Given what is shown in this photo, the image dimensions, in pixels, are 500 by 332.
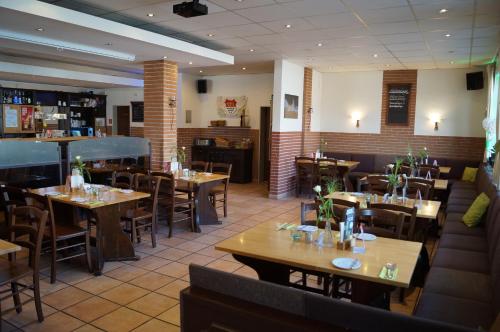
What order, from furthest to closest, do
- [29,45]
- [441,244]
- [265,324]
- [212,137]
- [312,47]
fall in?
1. [212,137]
2. [312,47]
3. [29,45]
4. [441,244]
5. [265,324]

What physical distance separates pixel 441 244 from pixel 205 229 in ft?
Result: 10.9

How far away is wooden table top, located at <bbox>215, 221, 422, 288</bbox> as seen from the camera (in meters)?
2.50

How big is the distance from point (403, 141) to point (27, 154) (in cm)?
782

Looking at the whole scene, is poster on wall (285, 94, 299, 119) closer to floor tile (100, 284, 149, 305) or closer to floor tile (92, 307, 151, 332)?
floor tile (100, 284, 149, 305)

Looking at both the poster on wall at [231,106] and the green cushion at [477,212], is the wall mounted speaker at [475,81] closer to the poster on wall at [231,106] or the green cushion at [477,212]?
the green cushion at [477,212]

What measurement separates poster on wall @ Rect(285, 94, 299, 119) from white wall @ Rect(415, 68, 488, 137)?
111 inches

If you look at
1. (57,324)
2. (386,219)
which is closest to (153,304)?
(57,324)

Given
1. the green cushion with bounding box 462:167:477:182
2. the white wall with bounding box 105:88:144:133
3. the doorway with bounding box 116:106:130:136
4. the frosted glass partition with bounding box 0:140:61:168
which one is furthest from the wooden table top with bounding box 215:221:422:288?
the doorway with bounding box 116:106:130:136

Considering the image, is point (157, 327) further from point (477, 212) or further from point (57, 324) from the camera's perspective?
point (477, 212)

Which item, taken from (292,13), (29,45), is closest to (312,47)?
(292,13)

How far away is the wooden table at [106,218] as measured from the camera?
441 centimetres

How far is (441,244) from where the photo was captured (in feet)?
13.5

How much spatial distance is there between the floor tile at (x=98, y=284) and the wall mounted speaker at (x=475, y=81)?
8.05m

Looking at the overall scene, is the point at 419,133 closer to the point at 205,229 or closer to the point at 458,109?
the point at 458,109
